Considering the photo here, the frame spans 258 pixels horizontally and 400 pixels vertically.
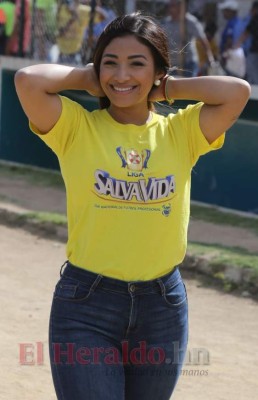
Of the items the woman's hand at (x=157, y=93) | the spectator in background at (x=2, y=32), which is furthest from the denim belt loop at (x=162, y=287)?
the spectator in background at (x=2, y=32)

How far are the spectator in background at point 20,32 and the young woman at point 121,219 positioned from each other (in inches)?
413

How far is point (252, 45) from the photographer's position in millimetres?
11086

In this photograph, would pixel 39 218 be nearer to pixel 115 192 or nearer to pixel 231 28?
pixel 231 28

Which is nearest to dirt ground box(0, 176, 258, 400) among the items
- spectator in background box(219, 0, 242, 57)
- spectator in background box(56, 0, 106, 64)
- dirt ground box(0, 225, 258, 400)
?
dirt ground box(0, 225, 258, 400)

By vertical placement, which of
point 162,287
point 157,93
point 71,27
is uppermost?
point 157,93

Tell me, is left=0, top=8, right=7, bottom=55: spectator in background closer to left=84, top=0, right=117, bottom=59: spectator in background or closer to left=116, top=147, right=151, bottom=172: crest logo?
left=84, top=0, right=117, bottom=59: spectator in background

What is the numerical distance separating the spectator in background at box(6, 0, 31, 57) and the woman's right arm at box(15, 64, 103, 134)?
10371 mm

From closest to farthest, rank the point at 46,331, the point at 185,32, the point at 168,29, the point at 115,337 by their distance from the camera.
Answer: the point at 115,337, the point at 46,331, the point at 168,29, the point at 185,32

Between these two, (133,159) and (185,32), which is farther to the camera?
(185,32)

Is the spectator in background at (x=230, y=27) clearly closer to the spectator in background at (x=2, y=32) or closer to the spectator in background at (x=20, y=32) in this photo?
the spectator in background at (x=20, y=32)

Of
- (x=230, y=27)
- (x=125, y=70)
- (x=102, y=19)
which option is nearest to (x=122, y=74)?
(x=125, y=70)

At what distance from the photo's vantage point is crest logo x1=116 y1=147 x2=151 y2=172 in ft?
10.7

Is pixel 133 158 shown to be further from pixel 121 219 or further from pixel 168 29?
pixel 168 29

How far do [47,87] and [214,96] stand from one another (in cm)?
57
